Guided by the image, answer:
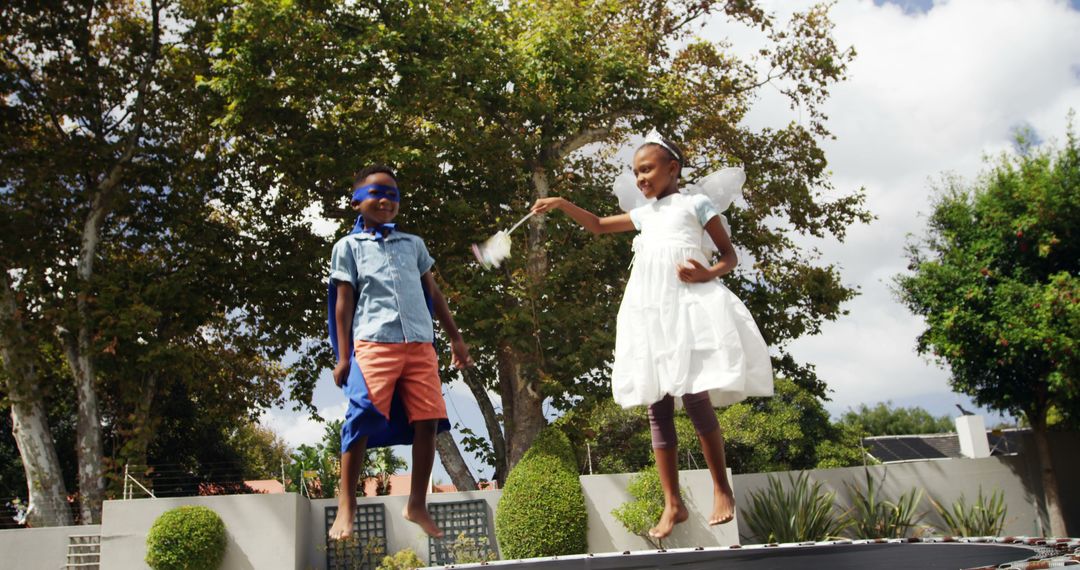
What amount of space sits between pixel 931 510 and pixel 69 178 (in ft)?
44.8

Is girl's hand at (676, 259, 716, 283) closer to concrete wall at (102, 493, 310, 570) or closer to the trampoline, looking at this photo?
the trampoline

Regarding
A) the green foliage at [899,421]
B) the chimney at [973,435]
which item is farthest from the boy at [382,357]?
the green foliage at [899,421]

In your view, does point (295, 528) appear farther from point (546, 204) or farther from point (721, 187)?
point (721, 187)

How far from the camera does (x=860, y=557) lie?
13.0 ft

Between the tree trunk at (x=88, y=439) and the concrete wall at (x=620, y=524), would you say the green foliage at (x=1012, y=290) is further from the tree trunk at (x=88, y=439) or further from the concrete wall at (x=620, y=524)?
the tree trunk at (x=88, y=439)

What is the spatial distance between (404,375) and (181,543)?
277 inches

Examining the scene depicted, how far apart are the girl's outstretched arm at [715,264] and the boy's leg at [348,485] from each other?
1368mm

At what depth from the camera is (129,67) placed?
13.4 m

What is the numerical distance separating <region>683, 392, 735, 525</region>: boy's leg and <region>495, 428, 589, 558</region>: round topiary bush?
660 cm

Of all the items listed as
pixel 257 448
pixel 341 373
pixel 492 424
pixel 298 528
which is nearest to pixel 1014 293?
pixel 492 424

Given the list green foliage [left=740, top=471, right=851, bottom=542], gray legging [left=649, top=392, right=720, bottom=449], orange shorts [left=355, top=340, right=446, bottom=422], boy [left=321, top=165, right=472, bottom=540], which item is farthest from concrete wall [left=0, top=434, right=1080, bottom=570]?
gray legging [left=649, top=392, right=720, bottom=449]

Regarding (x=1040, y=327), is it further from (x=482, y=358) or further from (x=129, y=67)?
(x=129, y=67)

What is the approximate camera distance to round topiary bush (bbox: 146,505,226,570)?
916cm

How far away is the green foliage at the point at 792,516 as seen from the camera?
10.7m
